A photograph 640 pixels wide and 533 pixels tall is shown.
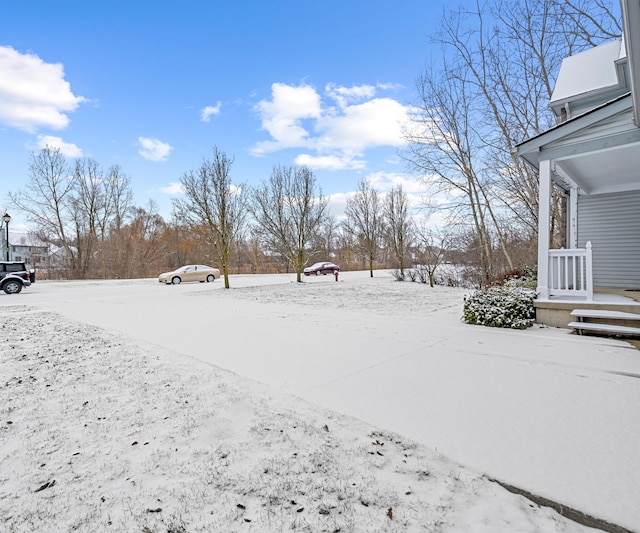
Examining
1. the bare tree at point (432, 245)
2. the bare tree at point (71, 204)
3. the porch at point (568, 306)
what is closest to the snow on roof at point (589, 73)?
the porch at point (568, 306)

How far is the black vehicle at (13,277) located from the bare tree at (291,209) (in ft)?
35.8

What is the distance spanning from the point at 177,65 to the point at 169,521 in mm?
14747

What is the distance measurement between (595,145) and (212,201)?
14.1 meters

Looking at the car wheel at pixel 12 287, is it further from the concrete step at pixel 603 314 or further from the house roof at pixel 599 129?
the concrete step at pixel 603 314

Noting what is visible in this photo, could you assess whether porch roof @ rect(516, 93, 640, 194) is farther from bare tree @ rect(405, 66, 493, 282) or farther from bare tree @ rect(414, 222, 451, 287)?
bare tree @ rect(414, 222, 451, 287)

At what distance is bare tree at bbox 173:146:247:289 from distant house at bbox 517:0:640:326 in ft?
42.1

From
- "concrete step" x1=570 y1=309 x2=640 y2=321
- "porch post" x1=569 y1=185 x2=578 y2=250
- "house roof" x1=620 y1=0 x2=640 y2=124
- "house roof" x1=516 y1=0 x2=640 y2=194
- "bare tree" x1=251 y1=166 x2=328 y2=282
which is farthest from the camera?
"bare tree" x1=251 y1=166 x2=328 y2=282

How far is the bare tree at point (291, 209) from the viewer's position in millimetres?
18641

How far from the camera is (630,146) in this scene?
480 centimetres

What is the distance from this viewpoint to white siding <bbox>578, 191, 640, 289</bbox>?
7012mm

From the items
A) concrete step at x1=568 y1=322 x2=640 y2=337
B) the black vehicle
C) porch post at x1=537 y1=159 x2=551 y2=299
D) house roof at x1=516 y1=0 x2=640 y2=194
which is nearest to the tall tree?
house roof at x1=516 y1=0 x2=640 y2=194

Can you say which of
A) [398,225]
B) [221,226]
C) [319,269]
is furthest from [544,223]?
[319,269]

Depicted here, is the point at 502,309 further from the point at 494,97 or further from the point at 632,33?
the point at 494,97

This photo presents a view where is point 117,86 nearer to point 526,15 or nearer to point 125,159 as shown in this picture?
point 526,15
